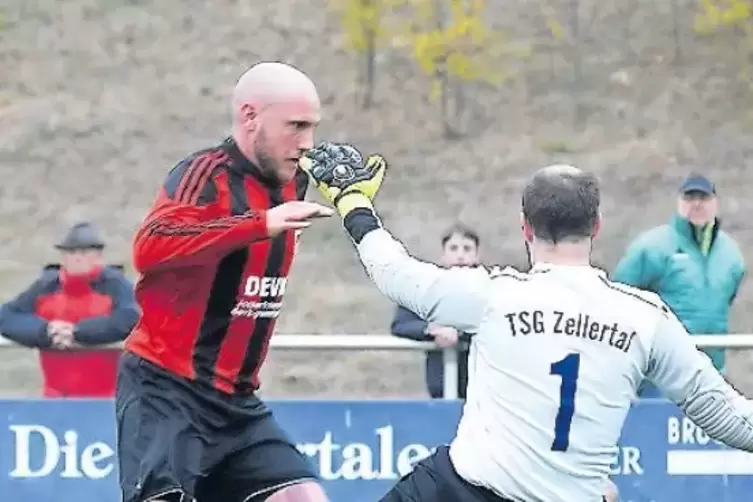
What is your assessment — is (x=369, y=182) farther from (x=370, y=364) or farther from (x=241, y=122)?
(x=370, y=364)

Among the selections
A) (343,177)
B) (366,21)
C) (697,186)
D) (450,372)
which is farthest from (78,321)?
(366,21)

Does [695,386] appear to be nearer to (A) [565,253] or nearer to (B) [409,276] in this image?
(A) [565,253]

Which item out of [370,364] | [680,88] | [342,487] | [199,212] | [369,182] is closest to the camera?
[369,182]

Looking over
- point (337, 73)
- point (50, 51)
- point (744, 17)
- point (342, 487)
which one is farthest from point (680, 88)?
point (342, 487)

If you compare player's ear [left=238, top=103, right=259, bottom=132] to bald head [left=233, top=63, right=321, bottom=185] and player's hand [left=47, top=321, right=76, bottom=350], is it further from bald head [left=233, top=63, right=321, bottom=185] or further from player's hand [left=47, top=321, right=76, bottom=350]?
player's hand [left=47, top=321, right=76, bottom=350]

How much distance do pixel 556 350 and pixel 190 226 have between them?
1.41 m

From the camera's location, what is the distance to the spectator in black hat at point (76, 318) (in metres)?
8.15

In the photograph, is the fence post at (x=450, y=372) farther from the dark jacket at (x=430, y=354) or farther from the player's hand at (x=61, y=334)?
the player's hand at (x=61, y=334)

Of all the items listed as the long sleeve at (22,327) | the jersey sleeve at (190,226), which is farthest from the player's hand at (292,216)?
the long sleeve at (22,327)

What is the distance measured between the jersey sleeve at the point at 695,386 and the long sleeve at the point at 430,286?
50cm

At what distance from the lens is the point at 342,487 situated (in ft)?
26.9

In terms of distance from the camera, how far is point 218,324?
543cm

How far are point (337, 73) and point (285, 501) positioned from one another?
17.2 metres

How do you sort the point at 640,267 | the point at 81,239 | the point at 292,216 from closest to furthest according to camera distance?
the point at 292,216 → the point at 81,239 → the point at 640,267
